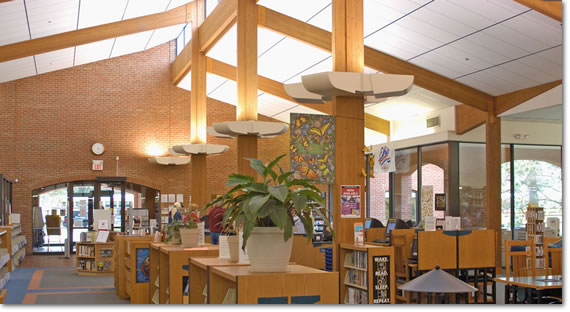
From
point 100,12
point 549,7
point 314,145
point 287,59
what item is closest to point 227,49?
point 287,59

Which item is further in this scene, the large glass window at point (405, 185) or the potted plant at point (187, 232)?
the large glass window at point (405, 185)

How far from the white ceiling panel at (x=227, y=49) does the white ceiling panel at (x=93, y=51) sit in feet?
9.87

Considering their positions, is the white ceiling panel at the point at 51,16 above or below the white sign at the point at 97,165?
above

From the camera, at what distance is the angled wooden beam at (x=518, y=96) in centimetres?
1359

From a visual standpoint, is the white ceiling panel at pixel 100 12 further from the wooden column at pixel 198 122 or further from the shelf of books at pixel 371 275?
the shelf of books at pixel 371 275

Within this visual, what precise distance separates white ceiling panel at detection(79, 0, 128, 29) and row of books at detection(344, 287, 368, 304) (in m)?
9.43

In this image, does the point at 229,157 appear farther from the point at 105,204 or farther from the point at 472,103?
the point at 472,103

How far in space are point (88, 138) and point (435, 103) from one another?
36.5ft

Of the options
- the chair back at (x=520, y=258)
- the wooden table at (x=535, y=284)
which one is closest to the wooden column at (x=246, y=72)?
the chair back at (x=520, y=258)

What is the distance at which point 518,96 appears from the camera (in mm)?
14414

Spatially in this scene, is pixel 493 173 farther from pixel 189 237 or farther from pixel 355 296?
pixel 189 237

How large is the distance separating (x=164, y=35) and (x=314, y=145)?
44.6 feet

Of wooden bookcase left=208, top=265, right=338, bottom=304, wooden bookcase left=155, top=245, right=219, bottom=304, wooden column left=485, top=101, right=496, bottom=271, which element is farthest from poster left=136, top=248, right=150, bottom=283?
wooden column left=485, top=101, right=496, bottom=271

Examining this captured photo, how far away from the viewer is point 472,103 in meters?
15.0
